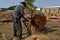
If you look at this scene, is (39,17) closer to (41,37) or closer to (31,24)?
(31,24)

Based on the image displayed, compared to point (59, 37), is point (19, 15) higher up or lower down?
higher up

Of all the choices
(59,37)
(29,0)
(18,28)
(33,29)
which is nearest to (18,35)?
(18,28)

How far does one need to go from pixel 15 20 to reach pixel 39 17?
10.9 ft

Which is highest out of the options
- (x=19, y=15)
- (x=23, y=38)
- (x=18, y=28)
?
(x=19, y=15)

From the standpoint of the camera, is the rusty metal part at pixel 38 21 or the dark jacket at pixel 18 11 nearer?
the dark jacket at pixel 18 11

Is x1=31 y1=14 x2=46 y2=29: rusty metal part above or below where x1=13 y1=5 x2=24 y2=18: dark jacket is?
below

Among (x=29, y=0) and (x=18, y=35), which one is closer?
(x=18, y=35)

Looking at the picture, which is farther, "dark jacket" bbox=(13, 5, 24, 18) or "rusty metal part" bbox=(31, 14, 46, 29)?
"rusty metal part" bbox=(31, 14, 46, 29)

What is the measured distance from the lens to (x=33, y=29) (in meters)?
13.8

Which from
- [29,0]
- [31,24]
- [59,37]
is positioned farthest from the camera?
[29,0]

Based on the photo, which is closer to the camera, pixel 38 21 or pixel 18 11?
pixel 18 11

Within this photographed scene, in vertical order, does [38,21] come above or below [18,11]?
below

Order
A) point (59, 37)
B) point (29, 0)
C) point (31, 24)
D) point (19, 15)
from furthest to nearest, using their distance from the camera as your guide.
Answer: point (29, 0) → point (31, 24) → point (59, 37) → point (19, 15)

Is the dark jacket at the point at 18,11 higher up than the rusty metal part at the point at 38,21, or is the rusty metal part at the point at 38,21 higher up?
the dark jacket at the point at 18,11
